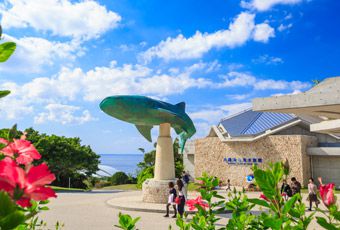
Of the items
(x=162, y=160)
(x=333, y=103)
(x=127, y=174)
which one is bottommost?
(x=127, y=174)

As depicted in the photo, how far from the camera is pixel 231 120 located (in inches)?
1310

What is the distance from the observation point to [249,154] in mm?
27531

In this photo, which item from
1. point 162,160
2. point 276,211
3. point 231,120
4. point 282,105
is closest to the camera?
point 276,211

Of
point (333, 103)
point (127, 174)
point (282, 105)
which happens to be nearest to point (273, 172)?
point (333, 103)

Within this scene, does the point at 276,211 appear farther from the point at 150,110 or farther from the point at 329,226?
the point at 150,110

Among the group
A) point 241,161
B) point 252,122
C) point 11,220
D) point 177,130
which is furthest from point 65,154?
point 11,220

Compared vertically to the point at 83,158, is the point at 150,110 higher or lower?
higher

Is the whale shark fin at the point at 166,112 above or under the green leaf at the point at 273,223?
A: above

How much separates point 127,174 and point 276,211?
117 feet

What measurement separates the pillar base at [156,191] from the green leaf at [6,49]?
46.4 feet

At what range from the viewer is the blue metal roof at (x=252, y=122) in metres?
28.8

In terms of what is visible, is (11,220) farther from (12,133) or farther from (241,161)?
(241,161)

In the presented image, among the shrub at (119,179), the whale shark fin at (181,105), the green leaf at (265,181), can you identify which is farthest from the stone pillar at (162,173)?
the shrub at (119,179)

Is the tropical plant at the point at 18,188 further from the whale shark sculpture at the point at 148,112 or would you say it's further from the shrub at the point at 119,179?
the shrub at the point at 119,179
